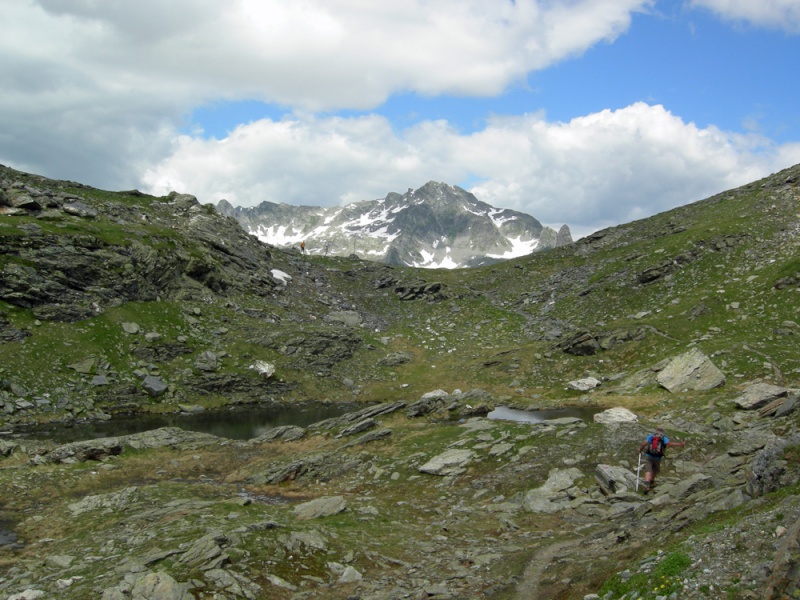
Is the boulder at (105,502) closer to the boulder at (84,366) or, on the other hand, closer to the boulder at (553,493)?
the boulder at (553,493)

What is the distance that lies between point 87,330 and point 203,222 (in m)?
42.2

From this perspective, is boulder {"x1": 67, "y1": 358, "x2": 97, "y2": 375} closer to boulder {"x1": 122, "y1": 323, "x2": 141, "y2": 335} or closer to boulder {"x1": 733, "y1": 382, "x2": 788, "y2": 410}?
boulder {"x1": 122, "y1": 323, "x2": 141, "y2": 335}


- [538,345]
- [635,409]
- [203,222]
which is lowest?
[635,409]

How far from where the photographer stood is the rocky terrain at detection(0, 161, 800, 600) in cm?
1692

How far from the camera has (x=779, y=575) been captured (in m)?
9.73

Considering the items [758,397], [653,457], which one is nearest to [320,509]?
[653,457]

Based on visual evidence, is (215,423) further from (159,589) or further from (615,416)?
(159,589)

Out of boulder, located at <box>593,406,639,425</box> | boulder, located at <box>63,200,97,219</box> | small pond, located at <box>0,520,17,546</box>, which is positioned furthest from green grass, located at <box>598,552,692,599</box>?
boulder, located at <box>63,200,97,219</box>

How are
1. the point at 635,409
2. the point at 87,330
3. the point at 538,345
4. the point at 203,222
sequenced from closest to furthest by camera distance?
the point at 635,409 → the point at 87,330 → the point at 538,345 → the point at 203,222

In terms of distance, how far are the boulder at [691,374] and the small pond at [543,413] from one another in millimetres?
7301

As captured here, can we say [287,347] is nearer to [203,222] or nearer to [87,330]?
[87,330]

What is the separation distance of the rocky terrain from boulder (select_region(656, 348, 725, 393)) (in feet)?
0.87

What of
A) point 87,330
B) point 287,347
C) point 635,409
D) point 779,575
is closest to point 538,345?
point 635,409

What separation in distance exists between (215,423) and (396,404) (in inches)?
782
